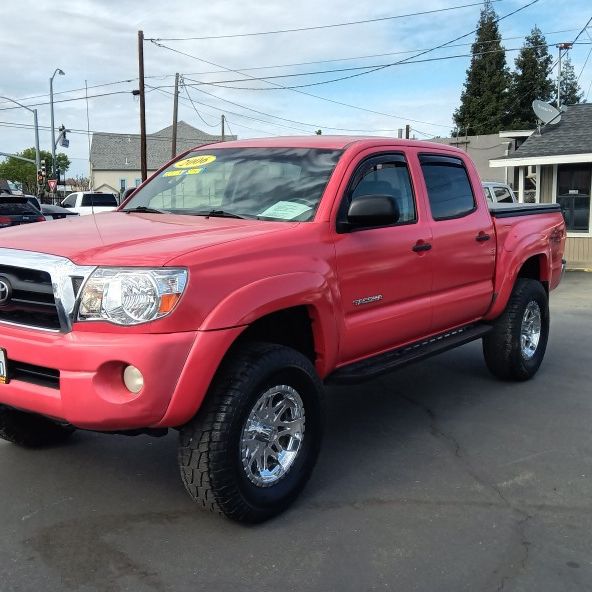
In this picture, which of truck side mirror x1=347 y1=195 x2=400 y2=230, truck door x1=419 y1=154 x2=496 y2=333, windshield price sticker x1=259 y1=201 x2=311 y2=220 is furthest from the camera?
truck door x1=419 y1=154 x2=496 y2=333

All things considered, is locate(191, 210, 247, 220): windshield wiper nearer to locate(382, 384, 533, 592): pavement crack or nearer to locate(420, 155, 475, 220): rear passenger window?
locate(420, 155, 475, 220): rear passenger window

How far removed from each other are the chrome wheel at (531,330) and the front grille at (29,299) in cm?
432

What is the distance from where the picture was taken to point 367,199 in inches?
153

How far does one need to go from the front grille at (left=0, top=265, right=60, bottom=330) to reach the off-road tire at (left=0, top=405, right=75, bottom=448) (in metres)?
1.05

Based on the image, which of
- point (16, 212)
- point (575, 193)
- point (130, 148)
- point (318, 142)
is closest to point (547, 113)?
point (575, 193)

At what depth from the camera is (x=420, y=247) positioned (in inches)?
180

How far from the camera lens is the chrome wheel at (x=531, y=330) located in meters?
6.19

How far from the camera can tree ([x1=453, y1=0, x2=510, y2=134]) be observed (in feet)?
196

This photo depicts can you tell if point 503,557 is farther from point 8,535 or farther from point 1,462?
point 1,462

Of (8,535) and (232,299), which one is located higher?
(232,299)

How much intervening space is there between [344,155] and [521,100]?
Result: 206 ft

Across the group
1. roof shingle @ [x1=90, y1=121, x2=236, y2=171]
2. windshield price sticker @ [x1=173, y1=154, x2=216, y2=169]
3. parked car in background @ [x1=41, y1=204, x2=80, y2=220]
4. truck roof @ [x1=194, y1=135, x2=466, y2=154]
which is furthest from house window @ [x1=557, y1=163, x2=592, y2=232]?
roof shingle @ [x1=90, y1=121, x2=236, y2=171]

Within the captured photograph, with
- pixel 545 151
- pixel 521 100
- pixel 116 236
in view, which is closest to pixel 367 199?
pixel 116 236

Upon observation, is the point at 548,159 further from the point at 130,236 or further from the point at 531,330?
the point at 130,236
